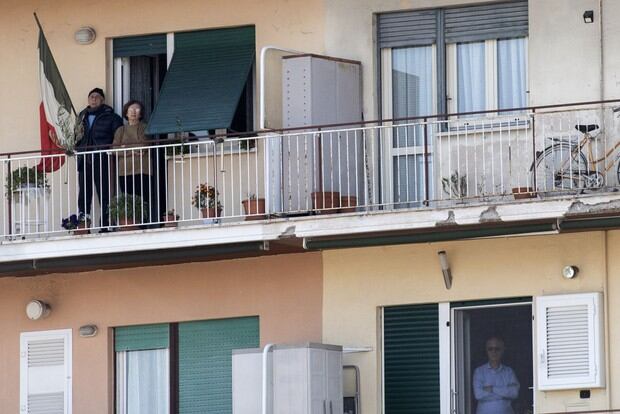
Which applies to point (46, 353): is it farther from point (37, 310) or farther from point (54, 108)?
point (54, 108)

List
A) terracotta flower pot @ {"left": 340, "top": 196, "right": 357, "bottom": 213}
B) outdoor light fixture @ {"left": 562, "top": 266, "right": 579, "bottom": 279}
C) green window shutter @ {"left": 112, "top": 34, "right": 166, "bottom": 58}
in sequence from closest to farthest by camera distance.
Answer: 1. outdoor light fixture @ {"left": 562, "top": 266, "right": 579, "bottom": 279}
2. terracotta flower pot @ {"left": 340, "top": 196, "right": 357, "bottom": 213}
3. green window shutter @ {"left": 112, "top": 34, "right": 166, "bottom": 58}

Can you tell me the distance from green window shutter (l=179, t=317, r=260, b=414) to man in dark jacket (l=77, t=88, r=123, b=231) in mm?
1644

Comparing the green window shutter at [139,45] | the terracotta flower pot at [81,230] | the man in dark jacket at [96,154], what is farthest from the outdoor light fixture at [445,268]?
the green window shutter at [139,45]

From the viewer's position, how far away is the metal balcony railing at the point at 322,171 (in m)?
24.1

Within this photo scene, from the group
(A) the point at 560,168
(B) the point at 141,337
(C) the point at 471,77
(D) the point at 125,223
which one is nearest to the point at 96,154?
(D) the point at 125,223

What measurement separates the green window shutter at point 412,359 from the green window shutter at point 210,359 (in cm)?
165

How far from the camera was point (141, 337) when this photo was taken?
26422 mm

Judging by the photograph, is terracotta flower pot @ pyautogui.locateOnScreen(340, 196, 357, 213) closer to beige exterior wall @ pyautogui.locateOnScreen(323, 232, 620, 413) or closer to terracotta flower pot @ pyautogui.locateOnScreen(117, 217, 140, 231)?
beige exterior wall @ pyautogui.locateOnScreen(323, 232, 620, 413)

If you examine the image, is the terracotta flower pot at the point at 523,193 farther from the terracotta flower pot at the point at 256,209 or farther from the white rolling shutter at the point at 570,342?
the terracotta flower pot at the point at 256,209

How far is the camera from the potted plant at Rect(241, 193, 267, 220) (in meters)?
25.0

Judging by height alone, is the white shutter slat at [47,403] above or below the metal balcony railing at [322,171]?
below

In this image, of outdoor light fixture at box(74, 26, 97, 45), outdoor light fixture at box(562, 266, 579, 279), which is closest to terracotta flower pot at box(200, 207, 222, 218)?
outdoor light fixture at box(74, 26, 97, 45)

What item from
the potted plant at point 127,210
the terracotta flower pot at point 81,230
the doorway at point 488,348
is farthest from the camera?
the terracotta flower pot at point 81,230

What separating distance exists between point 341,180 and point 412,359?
2.13 metres
